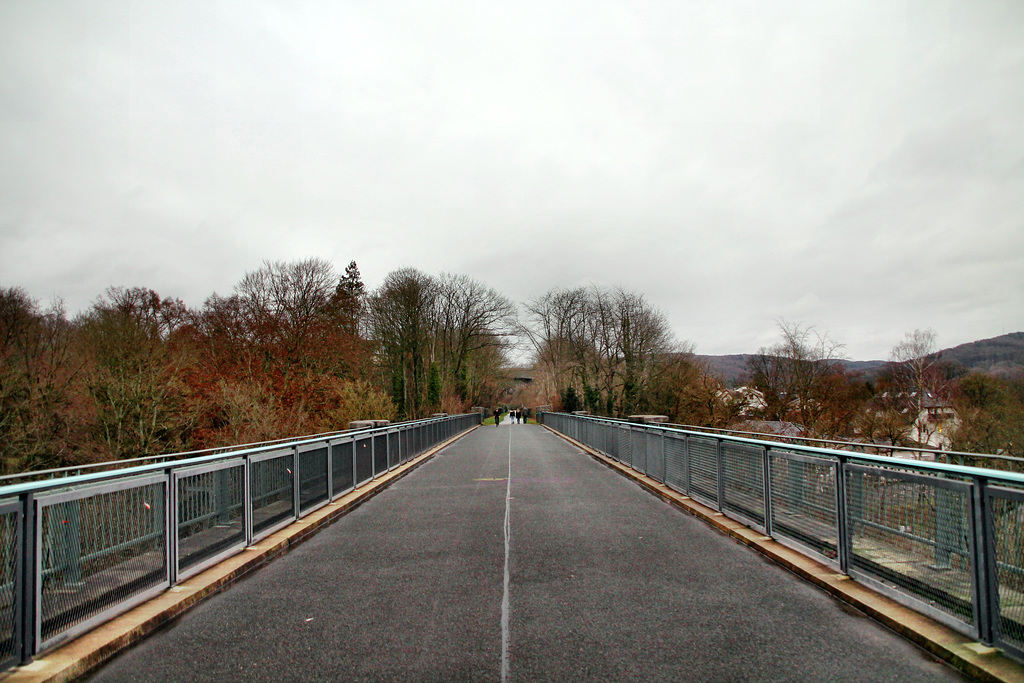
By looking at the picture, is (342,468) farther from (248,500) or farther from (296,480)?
(248,500)

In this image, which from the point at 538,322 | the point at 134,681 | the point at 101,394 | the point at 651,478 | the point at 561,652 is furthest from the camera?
the point at 538,322

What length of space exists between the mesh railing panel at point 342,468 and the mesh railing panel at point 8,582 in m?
7.02

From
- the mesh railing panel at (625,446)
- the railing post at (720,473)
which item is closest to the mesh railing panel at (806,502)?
the railing post at (720,473)

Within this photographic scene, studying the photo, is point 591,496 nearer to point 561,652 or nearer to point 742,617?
point 742,617

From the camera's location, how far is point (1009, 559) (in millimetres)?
4133

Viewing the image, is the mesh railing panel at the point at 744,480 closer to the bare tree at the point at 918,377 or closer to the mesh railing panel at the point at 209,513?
the mesh railing panel at the point at 209,513

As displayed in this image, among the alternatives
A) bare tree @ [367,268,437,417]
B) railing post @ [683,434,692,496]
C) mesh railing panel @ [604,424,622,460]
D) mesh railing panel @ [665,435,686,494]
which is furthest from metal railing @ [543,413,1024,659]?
bare tree @ [367,268,437,417]

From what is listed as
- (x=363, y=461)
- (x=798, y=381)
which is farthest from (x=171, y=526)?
(x=798, y=381)

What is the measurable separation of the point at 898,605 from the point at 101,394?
1893 cm

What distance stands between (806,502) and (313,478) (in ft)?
22.4

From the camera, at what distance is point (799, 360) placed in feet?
116

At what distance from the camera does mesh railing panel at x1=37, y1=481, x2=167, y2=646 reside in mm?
4504

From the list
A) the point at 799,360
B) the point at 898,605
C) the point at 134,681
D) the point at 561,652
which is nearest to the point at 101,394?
the point at 134,681

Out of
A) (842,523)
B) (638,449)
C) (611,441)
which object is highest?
(842,523)
